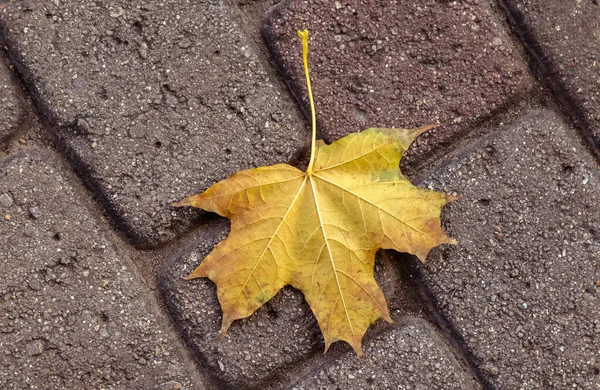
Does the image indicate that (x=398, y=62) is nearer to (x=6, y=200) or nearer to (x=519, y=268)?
(x=519, y=268)

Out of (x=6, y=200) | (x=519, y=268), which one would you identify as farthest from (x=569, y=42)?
(x=6, y=200)

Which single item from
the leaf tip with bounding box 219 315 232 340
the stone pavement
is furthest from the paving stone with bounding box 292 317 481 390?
the leaf tip with bounding box 219 315 232 340

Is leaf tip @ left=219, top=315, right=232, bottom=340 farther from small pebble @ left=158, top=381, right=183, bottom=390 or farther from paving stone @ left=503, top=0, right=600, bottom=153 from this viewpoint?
paving stone @ left=503, top=0, right=600, bottom=153

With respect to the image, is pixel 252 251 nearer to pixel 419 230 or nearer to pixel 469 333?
pixel 419 230

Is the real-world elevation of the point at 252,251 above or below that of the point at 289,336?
above

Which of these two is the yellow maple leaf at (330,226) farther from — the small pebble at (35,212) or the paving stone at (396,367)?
the small pebble at (35,212)

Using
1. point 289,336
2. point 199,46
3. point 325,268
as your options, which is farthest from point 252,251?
point 199,46

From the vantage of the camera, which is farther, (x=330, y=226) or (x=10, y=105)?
(x=10, y=105)
